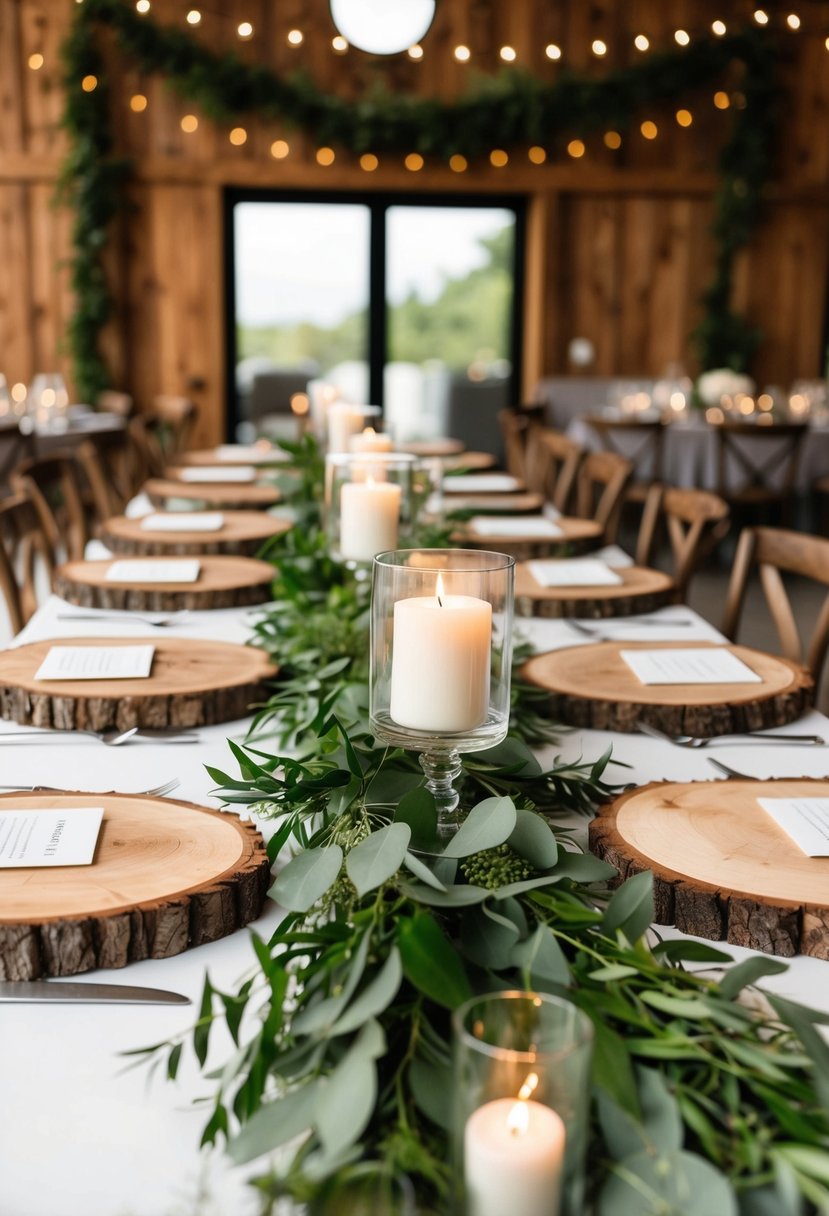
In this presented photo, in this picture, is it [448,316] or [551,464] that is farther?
[448,316]

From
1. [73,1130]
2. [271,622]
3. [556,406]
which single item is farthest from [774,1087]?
[556,406]

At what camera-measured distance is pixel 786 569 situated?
276 cm

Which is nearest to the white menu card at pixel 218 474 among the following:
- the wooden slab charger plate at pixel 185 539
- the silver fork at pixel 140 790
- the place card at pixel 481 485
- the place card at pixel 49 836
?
the place card at pixel 481 485

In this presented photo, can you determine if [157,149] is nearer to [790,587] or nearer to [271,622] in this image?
[790,587]

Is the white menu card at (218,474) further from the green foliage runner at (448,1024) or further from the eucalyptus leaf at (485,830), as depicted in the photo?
the eucalyptus leaf at (485,830)

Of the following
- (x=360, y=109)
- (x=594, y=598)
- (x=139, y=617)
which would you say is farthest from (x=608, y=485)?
(x=360, y=109)

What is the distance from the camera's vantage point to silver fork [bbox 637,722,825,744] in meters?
1.75

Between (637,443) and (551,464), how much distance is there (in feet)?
4.03

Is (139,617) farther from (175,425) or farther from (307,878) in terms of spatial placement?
(175,425)

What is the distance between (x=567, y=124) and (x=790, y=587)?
3.76 m

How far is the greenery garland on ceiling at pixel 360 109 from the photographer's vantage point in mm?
7977

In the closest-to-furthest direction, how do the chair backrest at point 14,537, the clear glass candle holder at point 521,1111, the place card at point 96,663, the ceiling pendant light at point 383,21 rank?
1. the clear glass candle holder at point 521,1111
2. the place card at point 96,663
3. the chair backrest at point 14,537
4. the ceiling pendant light at point 383,21

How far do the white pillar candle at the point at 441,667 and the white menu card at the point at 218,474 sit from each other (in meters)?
3.48

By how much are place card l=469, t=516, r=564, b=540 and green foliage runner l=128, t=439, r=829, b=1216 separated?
2.19m
